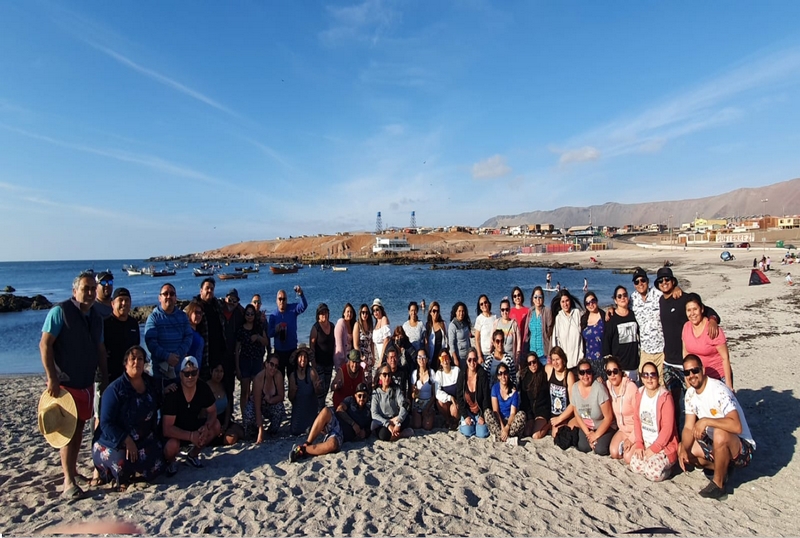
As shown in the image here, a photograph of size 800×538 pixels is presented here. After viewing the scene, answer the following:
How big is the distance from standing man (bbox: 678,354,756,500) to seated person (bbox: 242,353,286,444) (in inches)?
196

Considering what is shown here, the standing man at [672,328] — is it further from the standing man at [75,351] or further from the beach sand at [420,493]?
the standing man at [75,351]

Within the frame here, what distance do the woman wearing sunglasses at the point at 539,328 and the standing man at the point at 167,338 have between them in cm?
494

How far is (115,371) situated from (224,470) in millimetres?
1691

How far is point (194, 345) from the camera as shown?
556cm

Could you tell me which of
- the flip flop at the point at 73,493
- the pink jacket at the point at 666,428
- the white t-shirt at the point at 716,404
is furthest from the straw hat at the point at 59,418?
the white t-shirt at the point at 716,404

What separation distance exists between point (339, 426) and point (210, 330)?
2.16m

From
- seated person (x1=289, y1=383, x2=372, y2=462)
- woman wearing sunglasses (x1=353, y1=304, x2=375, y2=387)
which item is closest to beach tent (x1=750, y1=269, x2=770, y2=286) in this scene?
woman wearing sunglasses (x1=353, y1=304, x2=375, y2=387)

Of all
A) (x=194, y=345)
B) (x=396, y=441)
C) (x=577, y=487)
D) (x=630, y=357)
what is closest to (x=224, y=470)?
(x=194, y=345)

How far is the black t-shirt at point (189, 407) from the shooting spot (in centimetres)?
500

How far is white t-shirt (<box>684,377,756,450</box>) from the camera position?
14.9 feet

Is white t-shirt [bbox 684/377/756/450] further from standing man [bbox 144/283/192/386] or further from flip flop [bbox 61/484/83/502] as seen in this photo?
flip flop [bbox 61/484/83/502]

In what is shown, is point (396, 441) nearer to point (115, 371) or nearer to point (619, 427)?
point (619, 427)

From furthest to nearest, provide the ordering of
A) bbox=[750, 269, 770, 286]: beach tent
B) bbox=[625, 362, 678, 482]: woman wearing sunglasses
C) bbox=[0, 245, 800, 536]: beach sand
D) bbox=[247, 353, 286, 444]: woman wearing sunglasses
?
bbox=[750, 269, 770, 286]: beach tent < bbox=[247, 353, 286, 444]: woman wearing sunglasses < bbox=[625, 362, 678, 482]: woman wearing sunglasses < bbox=[0, 245, 800, 536]: beach sand

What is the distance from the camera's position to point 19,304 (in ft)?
97.8
